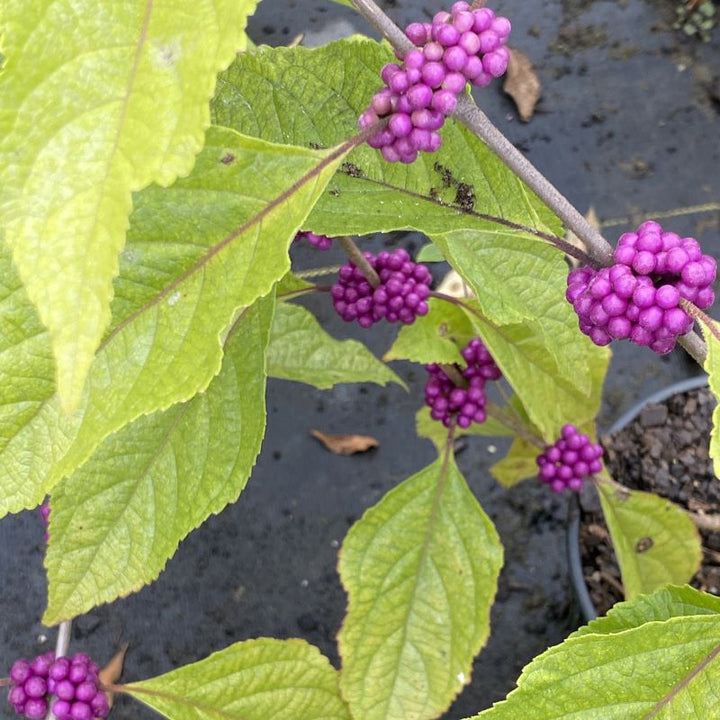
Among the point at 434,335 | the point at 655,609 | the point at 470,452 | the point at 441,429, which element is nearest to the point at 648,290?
the point at 655,609

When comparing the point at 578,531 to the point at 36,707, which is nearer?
the point at 36,707

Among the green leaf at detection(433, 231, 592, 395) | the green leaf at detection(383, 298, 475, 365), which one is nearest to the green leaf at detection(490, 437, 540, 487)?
the green leaf at detection(383, 298, 475, 365)

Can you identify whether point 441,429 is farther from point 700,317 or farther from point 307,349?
point 700,317

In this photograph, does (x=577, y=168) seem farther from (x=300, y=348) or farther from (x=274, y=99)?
(x=274, y=99)

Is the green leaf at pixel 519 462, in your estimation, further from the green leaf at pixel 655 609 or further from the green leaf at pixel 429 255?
the green leaf at pixel 655 609

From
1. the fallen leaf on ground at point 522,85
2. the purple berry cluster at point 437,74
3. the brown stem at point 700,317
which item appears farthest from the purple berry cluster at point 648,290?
the fallen leaf on ground at point 522,85

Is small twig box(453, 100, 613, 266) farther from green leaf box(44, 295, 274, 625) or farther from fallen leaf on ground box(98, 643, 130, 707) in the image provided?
fallen leaf on ground box(98, 643, 130, 707)
